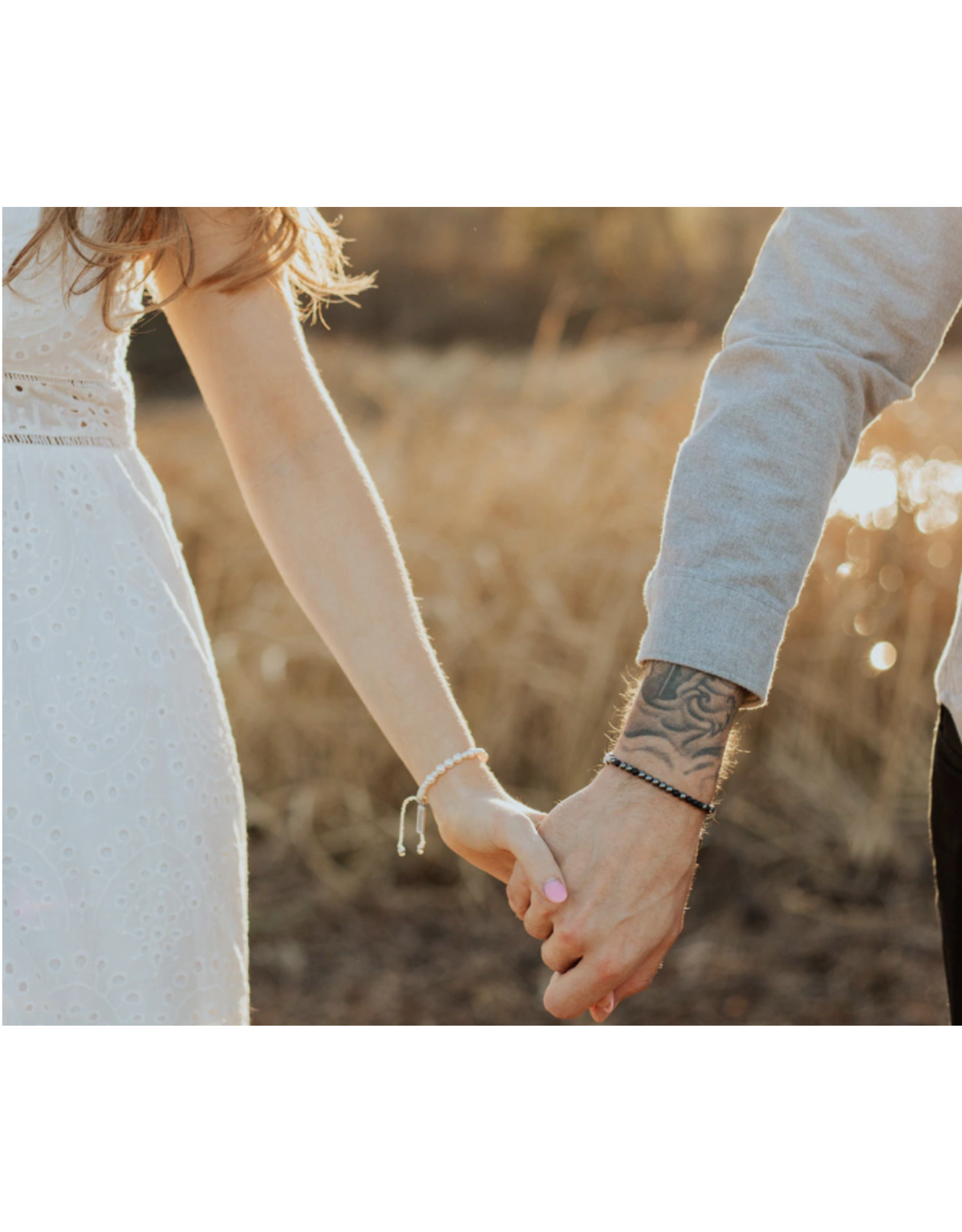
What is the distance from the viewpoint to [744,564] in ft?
4.20

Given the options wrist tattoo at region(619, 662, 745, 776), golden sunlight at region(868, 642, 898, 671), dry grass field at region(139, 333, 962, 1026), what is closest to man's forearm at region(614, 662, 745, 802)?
wrist tattoo at region(619, 662, 745, 776)

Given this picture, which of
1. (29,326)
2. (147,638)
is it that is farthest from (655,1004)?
(29,326)

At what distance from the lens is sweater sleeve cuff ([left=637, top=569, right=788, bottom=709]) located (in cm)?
127

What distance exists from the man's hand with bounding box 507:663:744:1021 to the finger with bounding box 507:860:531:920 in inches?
1.5

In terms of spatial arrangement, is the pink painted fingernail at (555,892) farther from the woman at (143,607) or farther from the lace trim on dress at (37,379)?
the lace trim on dress at (37,379)

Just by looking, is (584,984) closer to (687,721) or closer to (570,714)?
(687,721)

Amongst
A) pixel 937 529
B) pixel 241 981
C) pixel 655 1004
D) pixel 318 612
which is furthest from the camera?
pixel 937 529

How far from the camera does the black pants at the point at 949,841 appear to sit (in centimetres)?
129

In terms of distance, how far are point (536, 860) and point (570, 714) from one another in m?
2.38

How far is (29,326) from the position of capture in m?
1.20

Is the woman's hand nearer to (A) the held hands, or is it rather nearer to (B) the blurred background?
(A) the held hands

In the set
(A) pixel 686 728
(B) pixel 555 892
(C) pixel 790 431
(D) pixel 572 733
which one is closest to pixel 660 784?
(A) pixel 686 728
